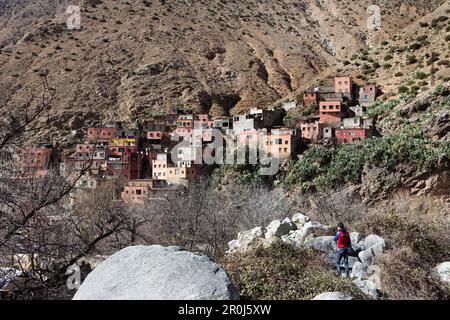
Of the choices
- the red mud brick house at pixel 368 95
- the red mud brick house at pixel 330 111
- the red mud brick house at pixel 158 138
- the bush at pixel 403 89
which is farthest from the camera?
the red mud brick house at pixel 158 138

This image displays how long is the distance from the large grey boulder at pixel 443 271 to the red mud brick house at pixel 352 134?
1113 inches

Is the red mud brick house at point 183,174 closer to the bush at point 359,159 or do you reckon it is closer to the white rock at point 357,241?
the bush at point 359,159

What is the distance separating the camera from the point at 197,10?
80812mm

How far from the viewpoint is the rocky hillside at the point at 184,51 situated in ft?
188

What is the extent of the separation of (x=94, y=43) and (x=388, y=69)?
3989cm

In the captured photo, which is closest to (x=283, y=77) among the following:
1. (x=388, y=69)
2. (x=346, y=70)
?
(x=346, y=70)

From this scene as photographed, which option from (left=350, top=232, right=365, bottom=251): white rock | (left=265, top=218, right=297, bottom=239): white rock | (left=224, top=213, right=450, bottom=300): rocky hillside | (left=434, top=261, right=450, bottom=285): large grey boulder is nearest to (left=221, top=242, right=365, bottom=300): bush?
(left=224, top=213, right=450, bottom=300): rocky hillside

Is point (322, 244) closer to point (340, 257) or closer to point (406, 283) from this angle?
point (340, 257)

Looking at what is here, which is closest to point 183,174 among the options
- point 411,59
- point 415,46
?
point 411,59

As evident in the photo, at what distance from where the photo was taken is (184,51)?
222 feet

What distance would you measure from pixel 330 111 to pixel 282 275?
3618 cm

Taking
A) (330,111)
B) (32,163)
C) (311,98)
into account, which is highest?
(311,98)

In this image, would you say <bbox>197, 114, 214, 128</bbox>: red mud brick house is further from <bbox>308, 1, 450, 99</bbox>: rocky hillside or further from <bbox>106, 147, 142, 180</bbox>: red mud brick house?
<bbox>308, 1, 450, 99</bbox>: rocky hillside

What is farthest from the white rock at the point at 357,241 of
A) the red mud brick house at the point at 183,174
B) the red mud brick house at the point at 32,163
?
the red mud brick house at the point at 183,174
